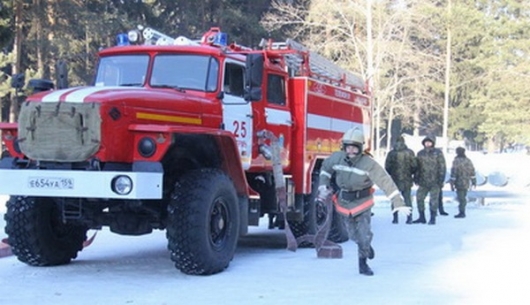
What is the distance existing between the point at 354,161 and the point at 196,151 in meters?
1.93

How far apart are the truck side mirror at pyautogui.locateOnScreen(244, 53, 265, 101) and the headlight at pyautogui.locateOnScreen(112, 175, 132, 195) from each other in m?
2.26

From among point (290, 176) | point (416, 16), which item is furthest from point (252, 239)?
point (416, 16)

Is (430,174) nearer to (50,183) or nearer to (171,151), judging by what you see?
(171,151)

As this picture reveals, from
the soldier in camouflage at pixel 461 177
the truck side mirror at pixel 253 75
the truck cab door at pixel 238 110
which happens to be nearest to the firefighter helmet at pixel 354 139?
the truck side mirror at pixel 253 75

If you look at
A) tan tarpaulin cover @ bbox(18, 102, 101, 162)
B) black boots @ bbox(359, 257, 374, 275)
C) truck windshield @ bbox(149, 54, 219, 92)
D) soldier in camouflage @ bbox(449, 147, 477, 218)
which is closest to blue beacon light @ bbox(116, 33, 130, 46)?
truck windshield @ bbox(149, 54, 219, 92)

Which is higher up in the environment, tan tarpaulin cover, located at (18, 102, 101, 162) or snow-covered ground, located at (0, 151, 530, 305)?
tan tarpaulin cover, located at (18, 102, 101, 162)

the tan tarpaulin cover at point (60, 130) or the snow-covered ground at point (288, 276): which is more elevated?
the tan tarpaulin cover at point (60, 130)

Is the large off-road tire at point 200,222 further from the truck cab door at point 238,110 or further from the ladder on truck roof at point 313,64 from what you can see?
the ladder on truck roof at point 313,64

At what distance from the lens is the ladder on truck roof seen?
450 inches

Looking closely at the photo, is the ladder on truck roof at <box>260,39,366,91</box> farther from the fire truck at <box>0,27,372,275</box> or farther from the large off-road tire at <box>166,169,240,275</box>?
the large off-road tire at <box>166,169,240,275</box>

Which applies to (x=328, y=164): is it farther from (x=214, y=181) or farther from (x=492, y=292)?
(x=492, y=292)

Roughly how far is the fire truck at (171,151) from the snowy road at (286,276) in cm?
46

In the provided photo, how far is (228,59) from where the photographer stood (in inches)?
387

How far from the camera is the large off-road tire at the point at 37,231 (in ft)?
29.2
